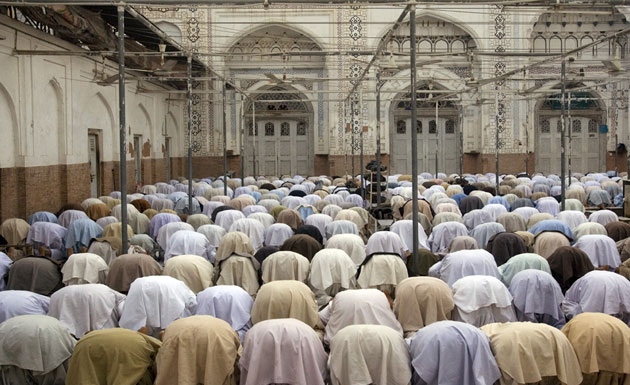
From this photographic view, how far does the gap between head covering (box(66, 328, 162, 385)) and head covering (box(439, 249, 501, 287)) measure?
4.99 m

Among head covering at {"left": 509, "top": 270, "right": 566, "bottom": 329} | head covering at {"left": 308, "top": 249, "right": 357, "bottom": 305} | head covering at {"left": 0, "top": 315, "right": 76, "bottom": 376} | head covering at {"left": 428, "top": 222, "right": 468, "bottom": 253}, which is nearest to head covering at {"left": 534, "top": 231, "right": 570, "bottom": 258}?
head covering at {"left": 428, "top": 222, "right": 468, "bottom": 253}

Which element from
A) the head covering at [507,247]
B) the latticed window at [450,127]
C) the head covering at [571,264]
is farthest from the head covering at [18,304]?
the latticed window at [450,127]

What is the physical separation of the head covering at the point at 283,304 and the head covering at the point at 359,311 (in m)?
0.31

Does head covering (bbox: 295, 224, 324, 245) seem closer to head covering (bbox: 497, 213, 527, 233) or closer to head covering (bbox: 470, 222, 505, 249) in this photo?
head covering (bbox: 470, 222, 505, 249)

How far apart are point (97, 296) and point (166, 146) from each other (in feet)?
71.8

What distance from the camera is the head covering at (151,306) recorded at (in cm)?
860

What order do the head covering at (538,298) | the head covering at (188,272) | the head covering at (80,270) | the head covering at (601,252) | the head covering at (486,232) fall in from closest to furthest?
the head covering at (538,298) → the head covering at (188,272) → the head covering at (80,270) → the head covering at (601,252) → the head covering at (486,232)

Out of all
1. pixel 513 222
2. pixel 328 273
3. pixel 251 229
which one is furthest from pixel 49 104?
pixel 513 222

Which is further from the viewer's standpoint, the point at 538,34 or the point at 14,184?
the point at 538,34

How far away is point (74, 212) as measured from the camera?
1571 cm

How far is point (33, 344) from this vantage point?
7.23 m

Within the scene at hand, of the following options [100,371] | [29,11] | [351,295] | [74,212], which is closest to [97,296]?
[100,371]

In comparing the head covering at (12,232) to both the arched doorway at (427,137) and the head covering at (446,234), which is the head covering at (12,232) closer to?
the head covering at (446,234)

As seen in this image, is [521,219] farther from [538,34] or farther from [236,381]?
[538,34]
